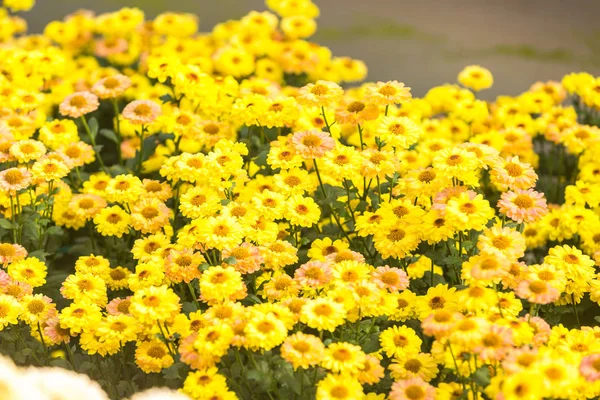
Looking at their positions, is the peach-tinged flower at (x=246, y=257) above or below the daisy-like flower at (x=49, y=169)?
below

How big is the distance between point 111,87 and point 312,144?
111 centimetres

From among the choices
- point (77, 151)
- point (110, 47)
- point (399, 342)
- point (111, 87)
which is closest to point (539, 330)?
point (399, 342)

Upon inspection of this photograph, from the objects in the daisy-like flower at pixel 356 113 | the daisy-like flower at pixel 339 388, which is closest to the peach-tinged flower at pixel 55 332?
the daisy-like flower at pixel 339 388

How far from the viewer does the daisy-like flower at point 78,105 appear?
10.7ft

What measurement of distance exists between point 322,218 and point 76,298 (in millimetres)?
1214

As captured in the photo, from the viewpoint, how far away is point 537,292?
212 centimetres

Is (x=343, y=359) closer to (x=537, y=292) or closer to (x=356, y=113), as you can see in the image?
(x=537, y=292)

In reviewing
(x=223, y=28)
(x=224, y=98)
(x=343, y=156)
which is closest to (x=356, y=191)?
(x=343, y=156)

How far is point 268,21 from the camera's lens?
476 cm

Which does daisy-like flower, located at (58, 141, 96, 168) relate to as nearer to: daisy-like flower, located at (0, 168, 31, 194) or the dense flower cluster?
the dense flower cluster

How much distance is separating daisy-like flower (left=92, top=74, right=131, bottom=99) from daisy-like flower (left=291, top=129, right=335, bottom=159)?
968 millimetres

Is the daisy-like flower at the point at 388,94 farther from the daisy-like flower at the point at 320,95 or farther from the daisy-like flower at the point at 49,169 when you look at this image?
the daisy-like flower at the point at 49,169

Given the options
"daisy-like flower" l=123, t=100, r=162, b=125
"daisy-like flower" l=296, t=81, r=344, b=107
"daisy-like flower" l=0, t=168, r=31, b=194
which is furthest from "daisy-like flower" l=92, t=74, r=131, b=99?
"daisy-like flower" l=296, t=81, r=344, b=107

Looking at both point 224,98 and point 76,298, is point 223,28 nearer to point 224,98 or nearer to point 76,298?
point 224,98
